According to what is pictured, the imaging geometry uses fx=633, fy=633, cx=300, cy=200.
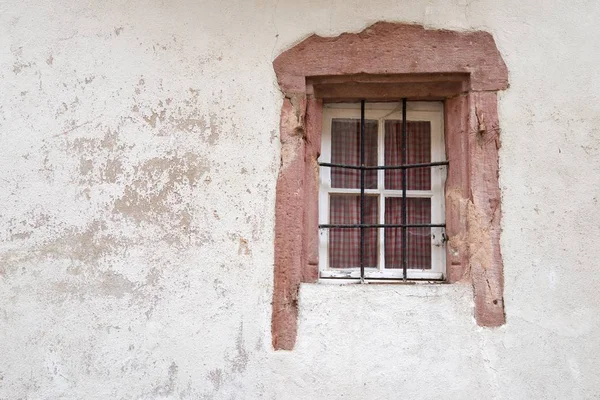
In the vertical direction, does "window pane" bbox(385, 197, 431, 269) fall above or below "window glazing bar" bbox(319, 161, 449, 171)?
below

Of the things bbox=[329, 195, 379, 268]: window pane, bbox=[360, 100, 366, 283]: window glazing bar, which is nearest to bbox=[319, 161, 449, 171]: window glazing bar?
bbox=[360, 100, 366, 283]: window glazing bar

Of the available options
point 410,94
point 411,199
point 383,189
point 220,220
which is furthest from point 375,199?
point 220,220

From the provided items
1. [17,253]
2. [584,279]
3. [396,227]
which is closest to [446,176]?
[396,227]

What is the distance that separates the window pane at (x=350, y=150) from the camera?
3387mm

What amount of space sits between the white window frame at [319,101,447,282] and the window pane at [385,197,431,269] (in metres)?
0.02

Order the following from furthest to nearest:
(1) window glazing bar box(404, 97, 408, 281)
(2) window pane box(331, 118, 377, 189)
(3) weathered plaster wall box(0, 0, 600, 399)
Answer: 1. (2) window pane box(331, 118, 377, 189)
2. (1) window glazing bar box(404, 97, 408, 281)
3. (3) weathered plaster wall box(0, 0, 600, 399)

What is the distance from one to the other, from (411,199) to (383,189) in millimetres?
157

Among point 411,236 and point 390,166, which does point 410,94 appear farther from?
point 411,236

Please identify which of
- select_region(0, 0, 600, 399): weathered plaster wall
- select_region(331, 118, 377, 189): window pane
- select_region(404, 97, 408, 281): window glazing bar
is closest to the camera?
select_region(0, 0, 600, 399): weathered plaster wall

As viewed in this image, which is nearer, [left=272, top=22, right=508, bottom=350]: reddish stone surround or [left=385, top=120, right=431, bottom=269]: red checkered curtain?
[left=272, top=22, right=508, bottom=350]: reddish stone surround

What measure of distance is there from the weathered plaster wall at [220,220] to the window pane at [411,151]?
0.42 meters

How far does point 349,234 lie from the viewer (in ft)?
11.0

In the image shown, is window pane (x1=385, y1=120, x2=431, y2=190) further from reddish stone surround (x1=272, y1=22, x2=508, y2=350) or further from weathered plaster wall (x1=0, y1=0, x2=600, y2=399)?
weathered plaster wall (x1=0, y1=0, x2=600, y2=399)

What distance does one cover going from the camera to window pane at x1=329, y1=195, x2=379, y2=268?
3.34 meters
